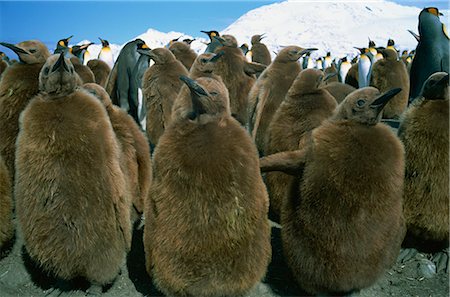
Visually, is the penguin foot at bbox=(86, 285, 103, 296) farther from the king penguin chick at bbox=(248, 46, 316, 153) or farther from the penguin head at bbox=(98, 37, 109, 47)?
the penguin head at bbox=(98, 37, 109, 47)

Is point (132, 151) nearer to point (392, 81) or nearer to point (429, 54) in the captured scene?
point (429, 54)

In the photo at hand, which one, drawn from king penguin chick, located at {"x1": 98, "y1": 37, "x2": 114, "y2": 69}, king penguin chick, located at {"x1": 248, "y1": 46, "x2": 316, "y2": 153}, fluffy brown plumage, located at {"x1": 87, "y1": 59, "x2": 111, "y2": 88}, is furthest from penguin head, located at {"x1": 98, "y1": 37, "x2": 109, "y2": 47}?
king penguin chick, located at {"x1": 248, "y1": 46, "x2": 316, "y2": 153}

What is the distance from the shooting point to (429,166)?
2.84m

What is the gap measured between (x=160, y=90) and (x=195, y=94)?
239cm

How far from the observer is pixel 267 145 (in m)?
3.36

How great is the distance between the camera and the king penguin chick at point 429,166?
9.29 feet

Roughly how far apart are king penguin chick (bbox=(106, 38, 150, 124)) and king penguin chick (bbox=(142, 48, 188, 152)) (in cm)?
86

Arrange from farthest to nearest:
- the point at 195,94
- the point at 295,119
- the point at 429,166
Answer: the point at 295,119 < the point at 429,166 < the point at 195,94

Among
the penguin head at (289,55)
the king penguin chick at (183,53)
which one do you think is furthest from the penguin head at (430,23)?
the king penguin chick at (183,53)

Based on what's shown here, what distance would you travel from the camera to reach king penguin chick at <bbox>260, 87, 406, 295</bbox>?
2299 millimetres

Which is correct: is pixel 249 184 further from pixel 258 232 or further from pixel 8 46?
pixel 8 46

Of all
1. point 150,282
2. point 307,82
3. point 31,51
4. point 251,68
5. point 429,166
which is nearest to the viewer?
point 150,282

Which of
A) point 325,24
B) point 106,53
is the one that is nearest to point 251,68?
point 106,53

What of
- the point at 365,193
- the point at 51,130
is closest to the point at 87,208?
the point at 51,130
